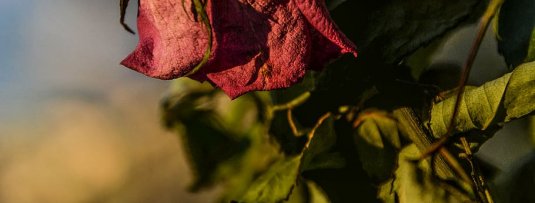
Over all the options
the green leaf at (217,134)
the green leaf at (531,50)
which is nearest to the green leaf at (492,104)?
the green leaf at (531,50)

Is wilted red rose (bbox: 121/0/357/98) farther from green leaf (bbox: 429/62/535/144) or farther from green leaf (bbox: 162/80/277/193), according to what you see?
green leaf (bbox: 162/80/277/193)

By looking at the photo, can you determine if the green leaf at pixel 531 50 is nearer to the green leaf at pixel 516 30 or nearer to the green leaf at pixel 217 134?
the green leaf at pixel 516 30

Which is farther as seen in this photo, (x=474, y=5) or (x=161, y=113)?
(x=161, y=113)

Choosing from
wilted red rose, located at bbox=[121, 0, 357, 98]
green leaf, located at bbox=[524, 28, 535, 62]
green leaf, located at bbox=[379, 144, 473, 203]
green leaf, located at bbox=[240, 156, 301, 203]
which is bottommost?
green leaf, located at bbox=[379, 144, 473, 203]

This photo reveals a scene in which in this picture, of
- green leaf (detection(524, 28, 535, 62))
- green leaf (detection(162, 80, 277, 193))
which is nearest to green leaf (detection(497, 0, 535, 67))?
green leaf (detection(524, 28, 535, 62))

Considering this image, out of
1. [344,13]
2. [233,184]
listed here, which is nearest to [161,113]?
[233,184]

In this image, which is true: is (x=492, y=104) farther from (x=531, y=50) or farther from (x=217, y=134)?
(x=217, y=134)

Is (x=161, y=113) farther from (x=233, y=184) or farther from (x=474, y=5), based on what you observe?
(x=474, y=5)
